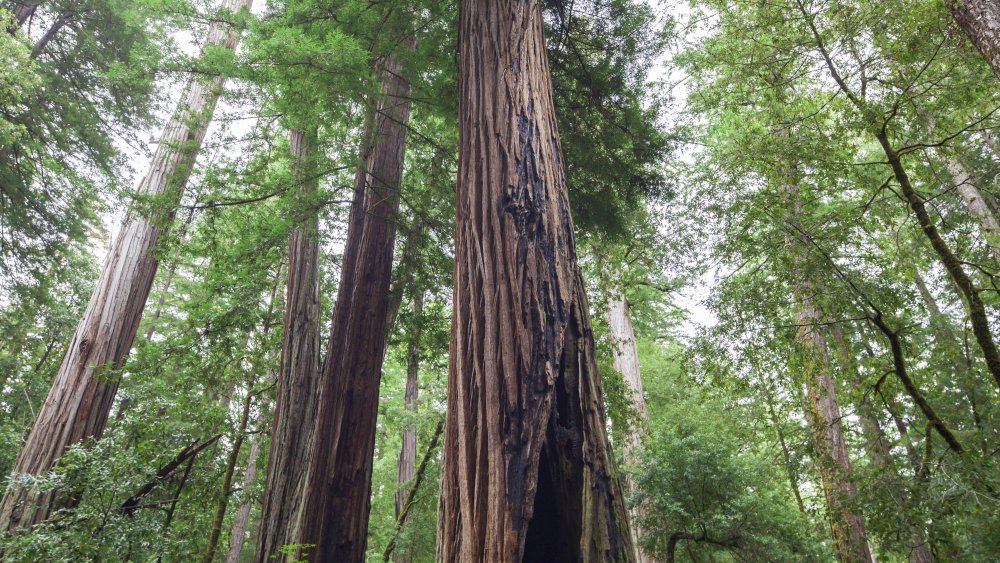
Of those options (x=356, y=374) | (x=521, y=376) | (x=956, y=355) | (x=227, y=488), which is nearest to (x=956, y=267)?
(x=956, y=355)

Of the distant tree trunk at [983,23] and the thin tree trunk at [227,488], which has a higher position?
the distant tree trunk at [983,23]

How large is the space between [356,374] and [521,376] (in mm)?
2824

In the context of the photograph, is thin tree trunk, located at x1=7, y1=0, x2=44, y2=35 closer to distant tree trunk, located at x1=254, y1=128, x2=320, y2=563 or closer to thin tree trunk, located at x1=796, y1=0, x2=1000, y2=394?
distant tree trunk, located at x1=254, y1=128, x2=320, y2=563

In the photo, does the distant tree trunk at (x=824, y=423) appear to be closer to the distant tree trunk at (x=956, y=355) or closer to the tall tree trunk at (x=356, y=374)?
the distant tree trunk at (x=956, y=355)

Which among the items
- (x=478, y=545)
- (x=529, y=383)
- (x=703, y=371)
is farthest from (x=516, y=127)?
(x=703, y=371)

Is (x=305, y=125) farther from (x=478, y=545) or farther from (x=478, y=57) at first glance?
(x=478, y=545)

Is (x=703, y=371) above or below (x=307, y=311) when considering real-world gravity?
below

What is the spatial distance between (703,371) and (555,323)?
4450 millimetres

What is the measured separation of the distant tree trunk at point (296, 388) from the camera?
4168 millimetres

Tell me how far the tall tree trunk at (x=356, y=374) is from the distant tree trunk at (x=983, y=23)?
4342 millimetres

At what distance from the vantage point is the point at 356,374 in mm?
4258

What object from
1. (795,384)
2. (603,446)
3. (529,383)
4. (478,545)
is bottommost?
(478,545)

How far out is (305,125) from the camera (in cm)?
451

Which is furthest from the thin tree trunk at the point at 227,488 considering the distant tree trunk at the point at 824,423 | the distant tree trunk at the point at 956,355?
the distant tree trunk at the point at 956,355
